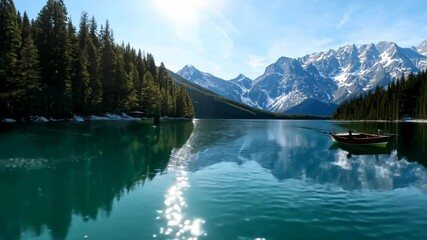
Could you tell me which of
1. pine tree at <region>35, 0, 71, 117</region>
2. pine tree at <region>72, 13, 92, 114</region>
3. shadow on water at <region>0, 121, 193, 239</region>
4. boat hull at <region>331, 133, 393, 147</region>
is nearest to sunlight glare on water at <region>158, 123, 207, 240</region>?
shadow on water at <region>0, 121, 193, 239</region>

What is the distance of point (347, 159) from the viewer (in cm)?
3628

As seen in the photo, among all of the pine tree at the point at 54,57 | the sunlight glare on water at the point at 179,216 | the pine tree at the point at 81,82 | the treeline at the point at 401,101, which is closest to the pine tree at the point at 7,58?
the pine tree at the point at 54,57

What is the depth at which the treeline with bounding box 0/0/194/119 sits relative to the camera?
66375mm

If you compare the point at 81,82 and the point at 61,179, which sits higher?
the point at 81,82

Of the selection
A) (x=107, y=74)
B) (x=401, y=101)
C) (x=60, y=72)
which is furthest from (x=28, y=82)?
(x=401, y=101)

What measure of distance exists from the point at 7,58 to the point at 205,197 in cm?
6228

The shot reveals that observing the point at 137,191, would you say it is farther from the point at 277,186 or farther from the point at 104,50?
the point at 104,50

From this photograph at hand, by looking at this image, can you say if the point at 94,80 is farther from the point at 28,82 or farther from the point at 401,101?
the point at 401,101

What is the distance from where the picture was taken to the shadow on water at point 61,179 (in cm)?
1457

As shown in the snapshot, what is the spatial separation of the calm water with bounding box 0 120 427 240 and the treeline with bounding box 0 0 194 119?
41324mm

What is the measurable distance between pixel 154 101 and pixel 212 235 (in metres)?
120

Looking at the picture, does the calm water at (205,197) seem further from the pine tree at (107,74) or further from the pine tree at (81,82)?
the pine tree at (107,74)

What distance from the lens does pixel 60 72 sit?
82.5m

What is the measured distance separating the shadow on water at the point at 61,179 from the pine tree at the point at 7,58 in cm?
2855
